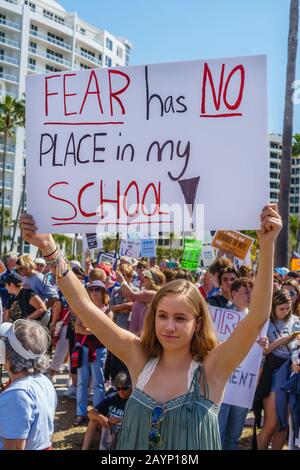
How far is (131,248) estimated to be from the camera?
1352 centimetres

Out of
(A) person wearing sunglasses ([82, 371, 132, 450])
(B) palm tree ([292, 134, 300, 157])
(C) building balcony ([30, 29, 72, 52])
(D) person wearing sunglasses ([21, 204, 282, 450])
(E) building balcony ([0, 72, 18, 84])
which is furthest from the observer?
(C) building balcony ([30, 29, 72, 52])

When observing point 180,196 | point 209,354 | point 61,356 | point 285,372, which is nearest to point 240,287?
point 285,372

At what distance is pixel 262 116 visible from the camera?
266 centimetres

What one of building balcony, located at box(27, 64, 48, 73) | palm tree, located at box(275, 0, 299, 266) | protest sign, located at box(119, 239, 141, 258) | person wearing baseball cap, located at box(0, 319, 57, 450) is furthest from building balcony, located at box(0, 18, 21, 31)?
person wearing baseball cap, located at box(0, 319, 57, 450)

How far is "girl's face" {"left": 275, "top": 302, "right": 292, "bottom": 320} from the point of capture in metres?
5.32

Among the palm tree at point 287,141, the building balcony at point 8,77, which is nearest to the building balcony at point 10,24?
the building balcony at point 8,77

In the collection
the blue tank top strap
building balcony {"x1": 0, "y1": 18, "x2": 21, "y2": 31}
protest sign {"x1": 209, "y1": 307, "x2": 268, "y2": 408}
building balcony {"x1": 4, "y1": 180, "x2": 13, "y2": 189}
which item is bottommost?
protest sign {"x1": 209, "y1": 307, "x2": 268, "y2": 408}

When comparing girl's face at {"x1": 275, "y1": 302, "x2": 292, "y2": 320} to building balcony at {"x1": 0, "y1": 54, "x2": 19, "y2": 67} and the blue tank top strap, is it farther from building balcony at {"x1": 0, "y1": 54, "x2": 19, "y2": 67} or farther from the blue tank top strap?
building balcony at {"x1": 0, "y1": 54, "x2": 19, "y2": 67}

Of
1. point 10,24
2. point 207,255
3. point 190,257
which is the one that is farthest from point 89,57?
point 190,257

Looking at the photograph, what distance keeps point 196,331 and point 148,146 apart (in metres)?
1.05

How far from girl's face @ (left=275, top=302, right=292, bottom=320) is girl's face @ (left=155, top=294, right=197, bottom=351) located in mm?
3226

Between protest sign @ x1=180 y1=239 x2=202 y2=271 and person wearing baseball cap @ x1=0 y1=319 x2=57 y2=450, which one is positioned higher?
protest sign @ x1=180 y1=239 x2=202 y2=271

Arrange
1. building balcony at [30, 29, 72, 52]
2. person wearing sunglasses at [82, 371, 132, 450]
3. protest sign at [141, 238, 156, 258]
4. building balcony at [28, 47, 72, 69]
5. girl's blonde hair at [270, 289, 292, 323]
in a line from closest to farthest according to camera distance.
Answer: person wearing sunglasses at [82, 371, 132, 450], girl's blonde hair at [270, 289, 292, 323], protest sign at [141, 238, 156, 258], building balcony at [30, 29, 72, 52], building balcony at [28, 47, 72, 69]

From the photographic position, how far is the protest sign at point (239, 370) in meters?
4.70
